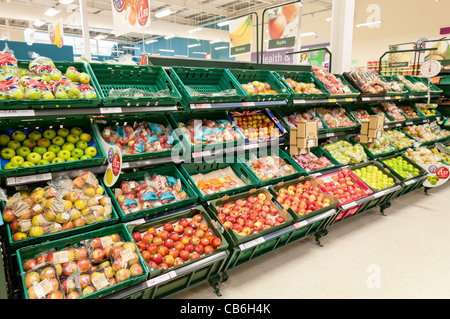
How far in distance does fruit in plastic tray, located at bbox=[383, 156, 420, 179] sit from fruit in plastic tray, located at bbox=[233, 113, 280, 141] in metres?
2.03

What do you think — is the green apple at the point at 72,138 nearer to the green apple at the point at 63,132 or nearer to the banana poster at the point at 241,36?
the green apple at the point at 63,132


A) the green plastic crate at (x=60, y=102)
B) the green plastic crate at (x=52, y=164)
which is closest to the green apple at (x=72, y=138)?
the green plastic crate at (x=52, y=164)

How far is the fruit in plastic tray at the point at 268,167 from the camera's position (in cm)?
333

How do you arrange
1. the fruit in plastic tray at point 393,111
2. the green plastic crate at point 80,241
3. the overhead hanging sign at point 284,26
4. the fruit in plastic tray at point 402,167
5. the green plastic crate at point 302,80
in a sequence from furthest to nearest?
the overhead hanging sign at point 284,26 → the fruit in plastic tray at point 393,111 → the fruit in plastic tray at point 402,167 → the green plastic crate at point 302,80 → the green plastic crate at point 80,241

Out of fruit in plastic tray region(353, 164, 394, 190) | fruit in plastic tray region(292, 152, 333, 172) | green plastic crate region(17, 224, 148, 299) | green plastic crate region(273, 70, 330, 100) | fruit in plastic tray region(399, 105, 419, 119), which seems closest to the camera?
green plastic crate region(17, 224, 148, 299)

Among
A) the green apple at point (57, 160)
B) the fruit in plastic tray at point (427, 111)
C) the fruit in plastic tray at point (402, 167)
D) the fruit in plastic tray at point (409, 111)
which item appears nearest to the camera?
the green apple at point (57, 160)

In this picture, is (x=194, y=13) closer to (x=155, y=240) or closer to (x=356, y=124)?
(x=356, y=124)

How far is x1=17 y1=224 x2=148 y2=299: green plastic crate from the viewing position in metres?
1.84

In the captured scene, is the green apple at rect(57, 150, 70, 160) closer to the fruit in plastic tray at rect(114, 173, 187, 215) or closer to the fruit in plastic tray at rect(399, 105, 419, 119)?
the fruit in plastic tray at rect(114, 173, 187, 215)

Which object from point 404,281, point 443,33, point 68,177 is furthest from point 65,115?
point 443,33

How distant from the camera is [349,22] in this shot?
5.20 meters

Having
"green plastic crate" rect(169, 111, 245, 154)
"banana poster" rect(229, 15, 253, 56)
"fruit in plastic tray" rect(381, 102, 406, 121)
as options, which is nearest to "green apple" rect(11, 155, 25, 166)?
"green plastic crate" rect(169, 111, 245, 154)

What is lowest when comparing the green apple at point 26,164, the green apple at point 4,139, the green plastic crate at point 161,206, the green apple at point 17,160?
the green plastic crate at point 161,206

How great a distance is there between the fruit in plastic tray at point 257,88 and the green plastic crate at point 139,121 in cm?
97
